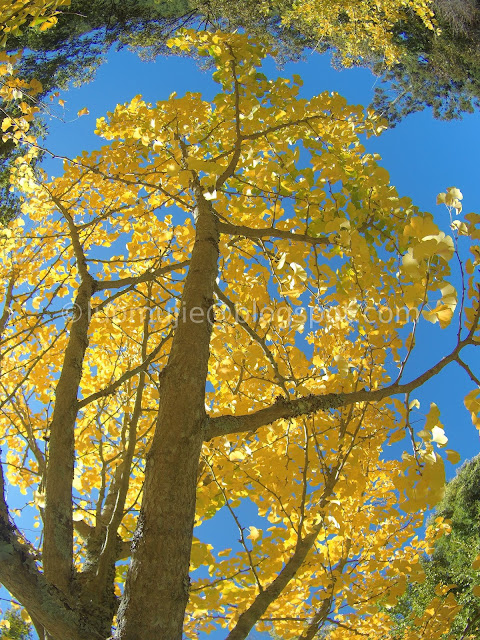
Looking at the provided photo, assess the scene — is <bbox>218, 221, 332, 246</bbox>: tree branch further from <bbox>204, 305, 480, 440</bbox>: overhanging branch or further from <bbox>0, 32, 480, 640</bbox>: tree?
<bbox>204, 305, 480, 440</bbox>: overhanging branch

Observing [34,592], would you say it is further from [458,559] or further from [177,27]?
[177,27]

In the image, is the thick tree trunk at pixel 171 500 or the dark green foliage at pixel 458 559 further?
the dark green foliage at pixel 458 559

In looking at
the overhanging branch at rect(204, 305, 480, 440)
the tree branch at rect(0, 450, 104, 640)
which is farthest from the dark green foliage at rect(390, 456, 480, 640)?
the tree branch at rect(0, 450, 104, 640)

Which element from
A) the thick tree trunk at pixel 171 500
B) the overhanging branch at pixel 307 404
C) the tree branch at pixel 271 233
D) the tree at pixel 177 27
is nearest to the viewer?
the thick tree trunk at pixel 171 500

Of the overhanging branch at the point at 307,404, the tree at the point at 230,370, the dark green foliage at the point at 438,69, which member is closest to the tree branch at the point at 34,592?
the tree at the point at 230,370

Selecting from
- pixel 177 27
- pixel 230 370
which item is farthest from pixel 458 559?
pixel 177 27

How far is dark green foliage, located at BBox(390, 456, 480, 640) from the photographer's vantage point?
6816 mm

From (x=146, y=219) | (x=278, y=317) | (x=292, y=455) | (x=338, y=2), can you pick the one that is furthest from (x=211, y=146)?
(x=338, y=2)

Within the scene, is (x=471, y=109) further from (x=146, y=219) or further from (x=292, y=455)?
(x=292, y=455)

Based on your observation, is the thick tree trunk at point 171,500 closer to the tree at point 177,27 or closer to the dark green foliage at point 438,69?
the tree at point 177,27

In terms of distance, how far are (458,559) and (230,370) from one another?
8314 mm

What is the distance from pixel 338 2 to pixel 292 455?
9279 mm

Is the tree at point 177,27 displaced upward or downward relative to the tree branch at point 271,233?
upward

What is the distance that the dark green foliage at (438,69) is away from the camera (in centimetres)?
789
